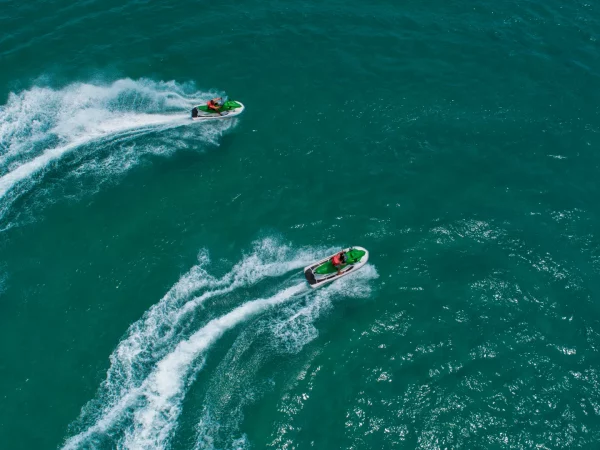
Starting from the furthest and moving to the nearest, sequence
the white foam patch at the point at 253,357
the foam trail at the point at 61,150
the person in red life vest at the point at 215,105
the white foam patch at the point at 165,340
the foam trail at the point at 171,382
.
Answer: the person in red life vest at the point at 215,105 < the foam trail at the point at 61,150 < the white foam patch at the point at 165,340 < the white foam patch at the point at 253,357 < the foam trail at the point at 171,382

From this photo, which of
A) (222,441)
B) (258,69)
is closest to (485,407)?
(222,441)

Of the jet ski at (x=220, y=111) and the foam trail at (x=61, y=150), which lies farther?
the jet ski at (x=220, y=111)

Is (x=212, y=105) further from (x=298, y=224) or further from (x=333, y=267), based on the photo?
(x=333, y=267)

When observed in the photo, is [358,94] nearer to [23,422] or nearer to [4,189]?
[4,189]

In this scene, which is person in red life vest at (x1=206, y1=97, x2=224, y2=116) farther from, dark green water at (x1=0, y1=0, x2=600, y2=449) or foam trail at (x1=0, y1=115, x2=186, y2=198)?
foam trail at (x1=0, y1=115, x2=186, y2=198)

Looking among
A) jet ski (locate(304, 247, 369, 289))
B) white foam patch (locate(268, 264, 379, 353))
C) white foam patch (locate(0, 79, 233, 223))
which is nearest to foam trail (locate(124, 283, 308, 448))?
white foam patch (locate(268, 264, 379, 353))

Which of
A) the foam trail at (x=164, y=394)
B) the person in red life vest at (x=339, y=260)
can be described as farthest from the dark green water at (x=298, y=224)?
the person in red life vest at (x=339, y=260)

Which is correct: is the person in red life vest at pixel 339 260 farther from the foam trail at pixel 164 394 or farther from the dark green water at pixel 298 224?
the foam trail at pixel 164 394
